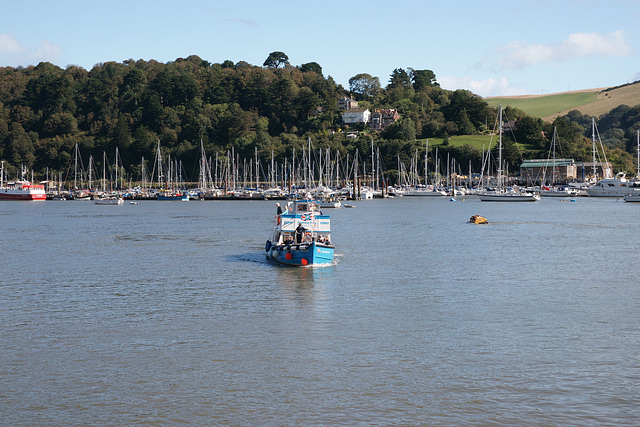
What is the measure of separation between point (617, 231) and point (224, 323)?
214 ft

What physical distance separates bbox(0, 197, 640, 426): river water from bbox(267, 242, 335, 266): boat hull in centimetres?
131

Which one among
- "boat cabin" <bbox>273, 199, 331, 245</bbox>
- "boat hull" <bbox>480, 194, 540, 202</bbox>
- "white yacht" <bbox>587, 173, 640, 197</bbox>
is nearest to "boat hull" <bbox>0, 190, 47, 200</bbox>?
"boat hull" <bbox>480, 194, 540, 202</bbox>

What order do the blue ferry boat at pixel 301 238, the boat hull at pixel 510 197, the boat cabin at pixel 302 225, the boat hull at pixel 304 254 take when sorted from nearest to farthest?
the boat hull at pixel 304 254 < the blue ferry boat at pixel 301 238 < the boat cabin at pixel 302 225 < the boat hull at pixel 510 197

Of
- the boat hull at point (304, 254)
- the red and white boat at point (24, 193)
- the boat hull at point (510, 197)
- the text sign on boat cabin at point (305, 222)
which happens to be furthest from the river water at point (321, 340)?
the red and white boat at point (24, 193)

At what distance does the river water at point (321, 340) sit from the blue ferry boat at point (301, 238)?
1.37 m

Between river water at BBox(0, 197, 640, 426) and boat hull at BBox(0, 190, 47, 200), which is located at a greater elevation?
boat hull at BBox(0, 190, 47, 200)

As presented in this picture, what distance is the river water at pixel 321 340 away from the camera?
20.3 meters

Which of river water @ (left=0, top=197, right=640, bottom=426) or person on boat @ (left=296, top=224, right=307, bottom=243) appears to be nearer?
river water @ (left=0, top=197, right=640, bottom=426)

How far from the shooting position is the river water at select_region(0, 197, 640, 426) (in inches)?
800

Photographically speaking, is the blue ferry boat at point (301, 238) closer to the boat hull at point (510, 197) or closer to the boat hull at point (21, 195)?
the boat hull at point (510, 197)

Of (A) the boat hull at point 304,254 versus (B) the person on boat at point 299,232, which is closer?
(A) the boat hull at point 304,254

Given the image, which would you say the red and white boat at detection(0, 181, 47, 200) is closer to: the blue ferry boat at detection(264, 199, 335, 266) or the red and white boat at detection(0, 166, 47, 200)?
the red and white boat at detection(0, 166, 47, 200)

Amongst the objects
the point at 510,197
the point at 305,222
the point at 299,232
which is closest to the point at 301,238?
the point at 299,232

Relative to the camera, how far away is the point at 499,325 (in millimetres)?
30906
